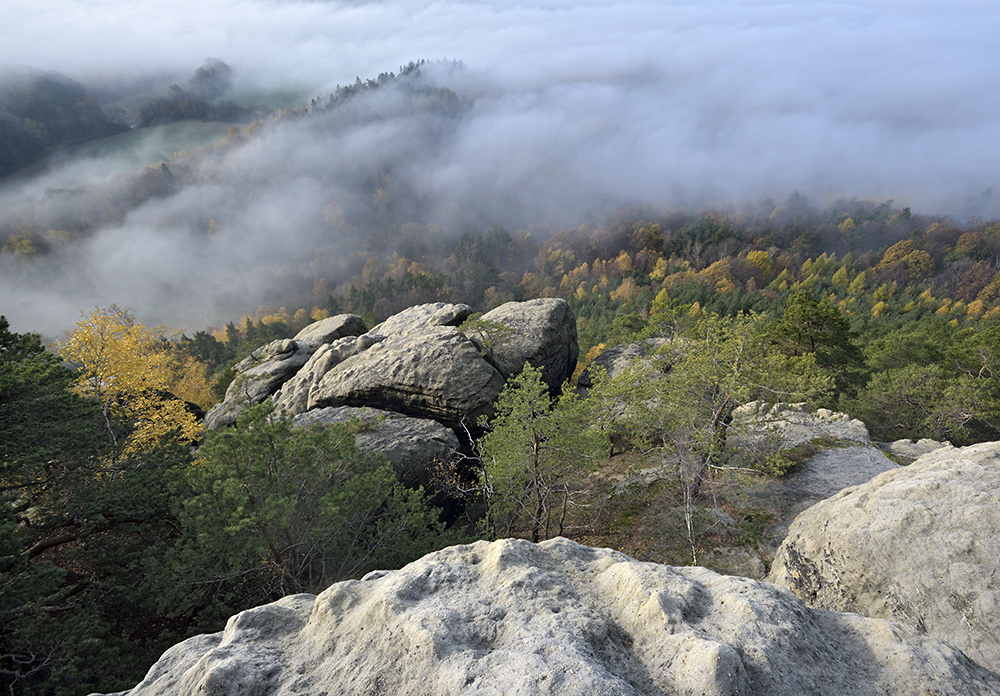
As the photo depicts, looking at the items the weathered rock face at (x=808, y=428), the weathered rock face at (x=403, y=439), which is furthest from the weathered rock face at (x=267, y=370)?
the weathered rock face at (x=808, y=428)

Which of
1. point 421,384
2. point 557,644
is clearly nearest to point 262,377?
point 421,384

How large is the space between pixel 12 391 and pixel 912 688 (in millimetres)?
17133

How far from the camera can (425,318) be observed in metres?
31.2

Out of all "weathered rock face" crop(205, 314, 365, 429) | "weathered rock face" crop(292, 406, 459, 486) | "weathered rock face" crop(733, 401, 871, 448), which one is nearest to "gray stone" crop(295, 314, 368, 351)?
"weathered rock face" crop(205, 314, 365, 429)

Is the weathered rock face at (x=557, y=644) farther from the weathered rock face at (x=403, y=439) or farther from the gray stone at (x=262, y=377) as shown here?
the gray stone at (x=262, y=377)


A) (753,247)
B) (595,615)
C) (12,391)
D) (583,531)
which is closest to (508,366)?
(583,531)

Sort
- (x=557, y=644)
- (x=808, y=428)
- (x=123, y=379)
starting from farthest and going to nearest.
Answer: (x=808, y=428) → (x=123, y=379) → (x=557, y=644)

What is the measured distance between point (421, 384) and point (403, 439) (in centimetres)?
367

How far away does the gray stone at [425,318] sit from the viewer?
2964cm

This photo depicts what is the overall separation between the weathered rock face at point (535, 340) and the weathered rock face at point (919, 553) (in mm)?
16801

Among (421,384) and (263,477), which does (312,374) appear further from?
(263,477)

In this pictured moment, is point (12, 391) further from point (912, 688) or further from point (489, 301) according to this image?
point (489, 301)

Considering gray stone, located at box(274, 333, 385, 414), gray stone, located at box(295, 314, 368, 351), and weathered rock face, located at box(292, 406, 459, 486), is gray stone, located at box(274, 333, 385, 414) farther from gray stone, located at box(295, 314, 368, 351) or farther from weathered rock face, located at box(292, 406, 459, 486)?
gray stone, located at box(295, 314, 368, 351)

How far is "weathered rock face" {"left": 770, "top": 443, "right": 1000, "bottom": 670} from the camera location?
631cm
